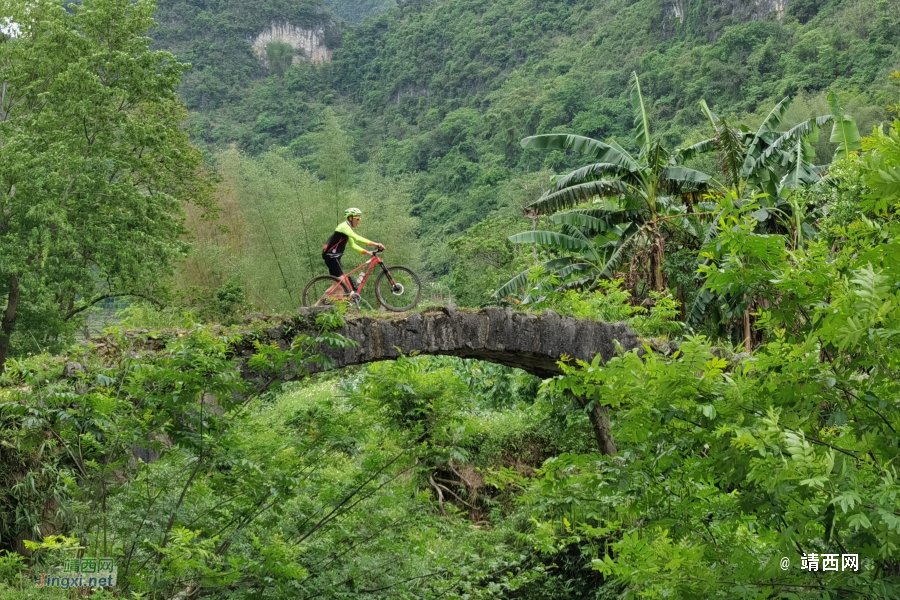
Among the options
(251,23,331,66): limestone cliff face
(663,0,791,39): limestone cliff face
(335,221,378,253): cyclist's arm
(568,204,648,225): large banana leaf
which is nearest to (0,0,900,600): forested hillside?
(568,204,648,225): large banana leaf

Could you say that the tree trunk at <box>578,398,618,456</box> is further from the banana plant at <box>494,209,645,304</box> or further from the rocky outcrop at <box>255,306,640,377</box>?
the banana plant at <box>494,209,645,304</box>

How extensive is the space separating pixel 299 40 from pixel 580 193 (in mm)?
66835

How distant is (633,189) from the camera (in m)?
13.1

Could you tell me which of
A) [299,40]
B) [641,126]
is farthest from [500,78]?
[641,126]

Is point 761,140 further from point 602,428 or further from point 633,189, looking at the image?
point 602,428

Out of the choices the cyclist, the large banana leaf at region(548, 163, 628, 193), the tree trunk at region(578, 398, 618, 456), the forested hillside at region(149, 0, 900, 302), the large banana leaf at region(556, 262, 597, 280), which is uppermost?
the forested hillside at region(149, 0, 900, 302)

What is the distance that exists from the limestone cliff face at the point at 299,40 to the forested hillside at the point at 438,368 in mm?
43005

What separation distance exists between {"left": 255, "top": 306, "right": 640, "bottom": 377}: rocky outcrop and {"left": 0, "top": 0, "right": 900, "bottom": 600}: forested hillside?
0.08 feet

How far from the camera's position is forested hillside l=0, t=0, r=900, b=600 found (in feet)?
10.3

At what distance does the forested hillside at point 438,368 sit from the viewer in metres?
3.14

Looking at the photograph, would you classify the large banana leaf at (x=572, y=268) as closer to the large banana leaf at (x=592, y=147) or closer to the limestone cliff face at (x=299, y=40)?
the large banana leaf at (x=592, y=147)

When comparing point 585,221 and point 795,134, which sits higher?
point 795,134

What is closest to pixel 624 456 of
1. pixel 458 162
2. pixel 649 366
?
pixel 649 366
